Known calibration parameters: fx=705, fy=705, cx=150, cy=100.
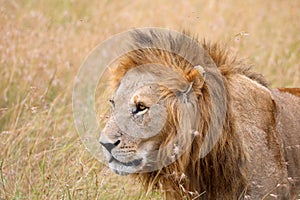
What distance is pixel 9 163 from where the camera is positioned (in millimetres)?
5090

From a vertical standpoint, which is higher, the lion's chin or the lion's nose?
the lion's nose

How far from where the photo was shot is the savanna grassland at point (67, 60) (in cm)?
479

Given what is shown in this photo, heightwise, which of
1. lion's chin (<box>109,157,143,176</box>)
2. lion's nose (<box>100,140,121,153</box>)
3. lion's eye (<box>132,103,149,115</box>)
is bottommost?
lion's chin (<box>109,157,143,176</box>)

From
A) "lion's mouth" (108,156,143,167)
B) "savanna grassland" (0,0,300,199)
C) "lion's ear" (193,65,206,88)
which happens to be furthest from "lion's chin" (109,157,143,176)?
"lion's ear" (193,65,206,88)

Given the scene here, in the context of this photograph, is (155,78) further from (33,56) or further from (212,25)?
(212,25)

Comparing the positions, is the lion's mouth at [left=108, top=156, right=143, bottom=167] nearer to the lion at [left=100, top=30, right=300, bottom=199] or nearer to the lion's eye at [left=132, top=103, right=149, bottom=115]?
the lion at [left=100, top=30, right=300, bottom=199]

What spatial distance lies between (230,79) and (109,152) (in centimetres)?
84

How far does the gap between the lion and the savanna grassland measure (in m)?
0.39

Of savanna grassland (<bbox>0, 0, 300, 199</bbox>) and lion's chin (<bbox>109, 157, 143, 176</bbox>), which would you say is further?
savanna grassland (<bbox>0, 0, 300, 199</bbox>)

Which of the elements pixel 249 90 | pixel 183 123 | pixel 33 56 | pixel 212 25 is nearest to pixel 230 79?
pixel 249 90

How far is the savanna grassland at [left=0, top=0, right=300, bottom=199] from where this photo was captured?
4.79 metres

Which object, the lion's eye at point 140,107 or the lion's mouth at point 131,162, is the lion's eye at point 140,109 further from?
the lion's mouth at point 131,162

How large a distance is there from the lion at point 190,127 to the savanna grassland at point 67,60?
1.28ft

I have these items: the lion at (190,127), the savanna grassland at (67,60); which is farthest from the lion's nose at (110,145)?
the savanna grassland at (67,60)
